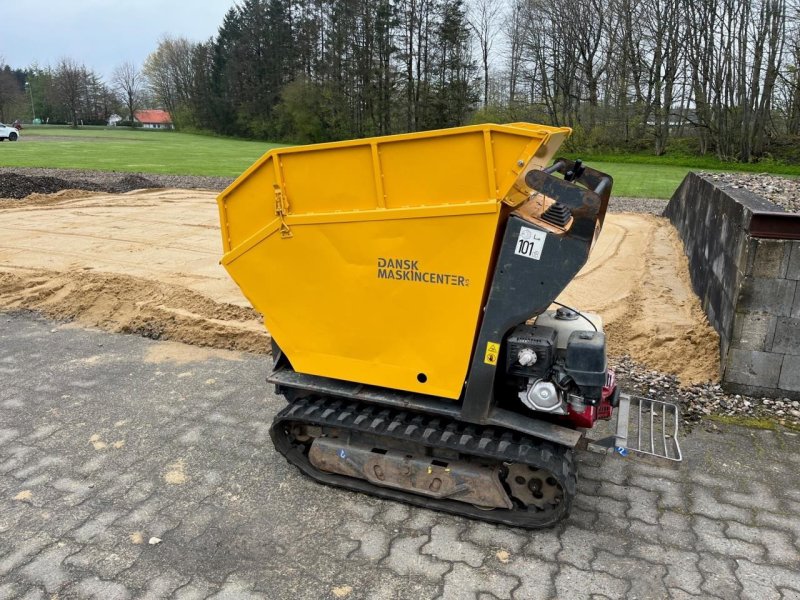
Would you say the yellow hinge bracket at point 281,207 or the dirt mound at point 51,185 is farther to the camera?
the dirt mound at point 51,185

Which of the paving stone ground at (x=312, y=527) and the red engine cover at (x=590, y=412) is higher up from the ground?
the red engine cover at (x=590, y=412)

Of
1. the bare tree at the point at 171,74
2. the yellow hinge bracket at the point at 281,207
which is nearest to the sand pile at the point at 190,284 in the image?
the yellow hinge bracket at the point at 281,207

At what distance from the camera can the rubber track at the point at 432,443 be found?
12.1 feet

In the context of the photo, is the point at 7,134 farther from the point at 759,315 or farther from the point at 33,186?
the point at 759,315

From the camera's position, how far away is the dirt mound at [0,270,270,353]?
718cm

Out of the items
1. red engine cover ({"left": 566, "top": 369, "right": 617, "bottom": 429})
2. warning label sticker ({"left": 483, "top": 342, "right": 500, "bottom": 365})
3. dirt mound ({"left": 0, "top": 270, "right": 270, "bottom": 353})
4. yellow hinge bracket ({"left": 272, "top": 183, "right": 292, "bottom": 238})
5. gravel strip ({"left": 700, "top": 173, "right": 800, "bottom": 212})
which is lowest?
dirt mound ({"left": 0, "top": 270, "right": 270, "bottom": 353})

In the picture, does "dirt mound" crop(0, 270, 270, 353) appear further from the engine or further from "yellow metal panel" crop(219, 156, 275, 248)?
the engine

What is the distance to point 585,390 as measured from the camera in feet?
12.2

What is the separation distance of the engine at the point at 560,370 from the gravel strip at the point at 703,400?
6.52 ft

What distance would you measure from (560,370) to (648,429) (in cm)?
177

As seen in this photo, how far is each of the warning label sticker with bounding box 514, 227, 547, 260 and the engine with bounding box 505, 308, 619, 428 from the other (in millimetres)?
566

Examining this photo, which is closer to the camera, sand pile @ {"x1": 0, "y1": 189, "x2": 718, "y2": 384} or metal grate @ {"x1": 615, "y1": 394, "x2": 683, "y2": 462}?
metal grate @ {"x1": 615, "y1": 394, "x2": 683, "y2": 462}

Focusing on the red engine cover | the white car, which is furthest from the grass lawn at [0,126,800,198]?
the red engine cover

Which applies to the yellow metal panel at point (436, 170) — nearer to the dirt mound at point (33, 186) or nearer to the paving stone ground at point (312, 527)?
the paving stone ground at point (312, 527)
